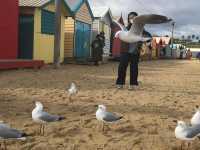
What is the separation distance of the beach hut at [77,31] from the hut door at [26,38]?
4.51 metres

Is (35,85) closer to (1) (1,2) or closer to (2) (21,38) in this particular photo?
(1) (1,2)

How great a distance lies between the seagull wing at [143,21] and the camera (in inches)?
417

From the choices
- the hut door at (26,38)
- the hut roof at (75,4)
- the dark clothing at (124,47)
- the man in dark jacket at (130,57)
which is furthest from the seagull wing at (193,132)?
the hut roof at (75,4)

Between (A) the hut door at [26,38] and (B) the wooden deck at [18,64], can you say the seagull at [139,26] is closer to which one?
(B) the wooden deck at [18,64]

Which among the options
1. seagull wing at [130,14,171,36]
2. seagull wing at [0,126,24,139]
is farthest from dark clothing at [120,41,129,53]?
seagull wing at [0,126,24,139]

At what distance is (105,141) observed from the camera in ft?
22.5

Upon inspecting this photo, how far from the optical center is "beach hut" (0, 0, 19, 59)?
760 inches

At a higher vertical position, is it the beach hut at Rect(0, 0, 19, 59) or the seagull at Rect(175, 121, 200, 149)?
the beach hut at Rect(0, 0, 19, 59)

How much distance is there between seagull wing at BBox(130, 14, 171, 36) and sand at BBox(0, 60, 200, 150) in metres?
1.55

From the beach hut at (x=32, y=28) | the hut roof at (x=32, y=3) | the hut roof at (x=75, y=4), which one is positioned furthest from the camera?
the hut roof at (x=75, y=4)

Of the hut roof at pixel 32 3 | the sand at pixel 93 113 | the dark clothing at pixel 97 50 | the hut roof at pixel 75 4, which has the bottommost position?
the sand at pixel 93 113

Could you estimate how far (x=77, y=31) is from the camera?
29125 millimetres

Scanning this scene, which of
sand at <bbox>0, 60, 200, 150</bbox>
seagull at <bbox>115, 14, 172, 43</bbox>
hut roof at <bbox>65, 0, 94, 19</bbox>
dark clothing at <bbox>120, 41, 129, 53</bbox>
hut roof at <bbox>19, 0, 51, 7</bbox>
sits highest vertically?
hut roof at <bbox>65, 0, 94, 19</bbox>

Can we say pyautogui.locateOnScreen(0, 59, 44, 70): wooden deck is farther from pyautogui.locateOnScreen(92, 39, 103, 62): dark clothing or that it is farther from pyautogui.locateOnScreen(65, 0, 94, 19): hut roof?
pyautogui.locateOnScreen(65, 0, 94, 19): hut roof
